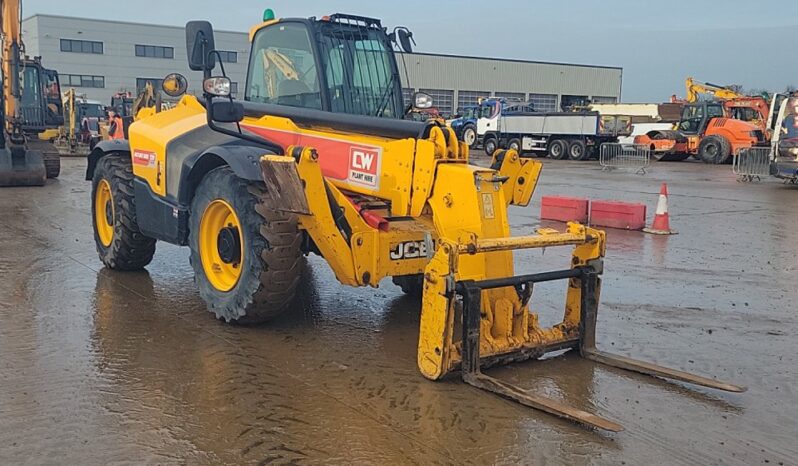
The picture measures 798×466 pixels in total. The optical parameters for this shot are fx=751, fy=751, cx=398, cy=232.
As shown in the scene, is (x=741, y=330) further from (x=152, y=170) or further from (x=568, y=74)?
(x=568, y=74)

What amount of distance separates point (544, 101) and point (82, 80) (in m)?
38.4

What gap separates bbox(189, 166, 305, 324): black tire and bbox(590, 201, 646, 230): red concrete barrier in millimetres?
7463

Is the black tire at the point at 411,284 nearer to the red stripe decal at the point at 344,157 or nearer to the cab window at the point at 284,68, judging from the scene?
the red stripe decal at the point at 344,157

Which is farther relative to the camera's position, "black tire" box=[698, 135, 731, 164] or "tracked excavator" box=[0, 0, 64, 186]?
"black tire" box=[698, 135, 731, 164]

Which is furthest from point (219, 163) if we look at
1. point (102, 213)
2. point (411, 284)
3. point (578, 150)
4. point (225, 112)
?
point (578, 150)

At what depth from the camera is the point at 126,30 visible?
190ft

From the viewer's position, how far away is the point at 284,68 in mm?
6234

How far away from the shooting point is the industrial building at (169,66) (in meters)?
55.8

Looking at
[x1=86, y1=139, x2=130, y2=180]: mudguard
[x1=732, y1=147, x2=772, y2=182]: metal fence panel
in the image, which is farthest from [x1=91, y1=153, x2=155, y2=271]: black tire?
[x1=732, y1=147, x2=772, y2=182]: metal fence panel

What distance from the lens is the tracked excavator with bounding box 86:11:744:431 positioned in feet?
15.1

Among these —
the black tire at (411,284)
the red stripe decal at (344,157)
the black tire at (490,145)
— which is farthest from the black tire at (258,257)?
the black tire at (490,145)

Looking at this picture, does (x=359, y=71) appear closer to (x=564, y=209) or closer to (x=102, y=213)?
(x=102, y=213)

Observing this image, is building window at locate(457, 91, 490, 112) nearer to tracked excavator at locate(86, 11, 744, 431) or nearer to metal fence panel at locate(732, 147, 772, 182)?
metal fence panel at locate(732, 147, 772, 182)

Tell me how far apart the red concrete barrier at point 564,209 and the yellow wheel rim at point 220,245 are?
7437mm
